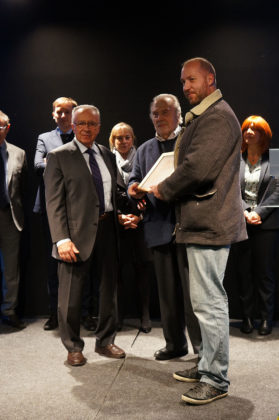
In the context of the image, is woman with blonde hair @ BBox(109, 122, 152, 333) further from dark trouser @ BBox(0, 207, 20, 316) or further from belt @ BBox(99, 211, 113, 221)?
dark trouser @ BBox(0, 207, 20, 316)

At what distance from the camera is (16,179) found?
4309mm

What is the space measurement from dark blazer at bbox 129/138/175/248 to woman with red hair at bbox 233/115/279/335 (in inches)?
39.6

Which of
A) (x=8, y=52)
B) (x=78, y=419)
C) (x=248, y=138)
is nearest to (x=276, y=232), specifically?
(x=248, y=138)

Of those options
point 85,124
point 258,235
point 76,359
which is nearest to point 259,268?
point 258,235

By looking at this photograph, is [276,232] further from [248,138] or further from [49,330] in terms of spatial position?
[49,330]

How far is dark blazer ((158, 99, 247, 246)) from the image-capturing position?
2549mm

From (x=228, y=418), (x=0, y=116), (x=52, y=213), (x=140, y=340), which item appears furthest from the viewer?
(x=0, y=116)

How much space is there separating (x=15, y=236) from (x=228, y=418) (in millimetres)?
2509

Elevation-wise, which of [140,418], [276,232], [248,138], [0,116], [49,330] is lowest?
[49,330]

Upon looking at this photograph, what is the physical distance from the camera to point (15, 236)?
436 cm

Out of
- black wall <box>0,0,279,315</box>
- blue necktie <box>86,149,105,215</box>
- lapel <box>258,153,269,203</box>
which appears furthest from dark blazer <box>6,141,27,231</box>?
lapel <box>258,153,269,203</box>

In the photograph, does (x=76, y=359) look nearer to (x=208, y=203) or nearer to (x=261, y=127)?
(x=208, y=203)

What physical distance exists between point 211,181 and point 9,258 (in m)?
2.39

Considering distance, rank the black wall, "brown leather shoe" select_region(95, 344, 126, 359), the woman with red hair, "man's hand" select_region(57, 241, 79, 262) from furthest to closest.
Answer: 1. the black wall
2. the woman with red hair
3. "brown leather shoe" select_region(95, 344, 126, 359)
4. "man's hand" select_region(57, 241, 79, 262)
